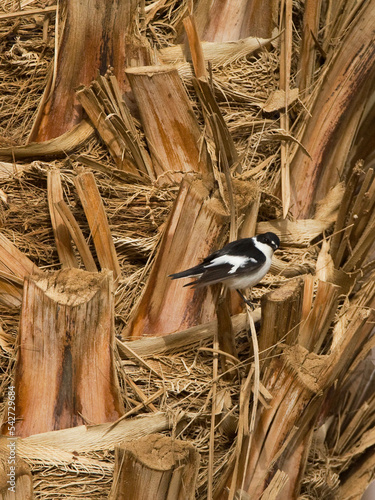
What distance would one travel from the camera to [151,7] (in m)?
2.89

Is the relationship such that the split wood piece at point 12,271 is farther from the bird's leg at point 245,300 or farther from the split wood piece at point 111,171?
the bird's leg at point 245,300

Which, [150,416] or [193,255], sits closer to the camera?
Result: [150,416]

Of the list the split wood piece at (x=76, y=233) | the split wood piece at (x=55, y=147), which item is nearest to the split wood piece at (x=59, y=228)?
the split wood piece at (x=76, y=233)

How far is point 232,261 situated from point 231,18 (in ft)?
3.53

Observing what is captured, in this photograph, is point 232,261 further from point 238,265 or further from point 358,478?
point 358,478

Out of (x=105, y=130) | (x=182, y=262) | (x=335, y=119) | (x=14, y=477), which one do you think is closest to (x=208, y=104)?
(x=105, y=130)

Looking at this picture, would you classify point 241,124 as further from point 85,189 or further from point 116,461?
point 116,461

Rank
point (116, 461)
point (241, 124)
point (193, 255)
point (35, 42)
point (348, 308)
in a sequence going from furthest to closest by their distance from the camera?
point (35, 42)
point (241, 124)
point (348, 308)
point (193, 255)
point (116, 461)

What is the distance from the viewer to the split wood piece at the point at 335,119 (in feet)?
8.91

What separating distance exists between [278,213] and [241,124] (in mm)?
407

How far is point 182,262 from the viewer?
239 centimetres

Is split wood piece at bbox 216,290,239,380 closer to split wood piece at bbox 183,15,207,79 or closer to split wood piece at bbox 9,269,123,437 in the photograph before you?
split wood piece at bbox 9,269,123,437

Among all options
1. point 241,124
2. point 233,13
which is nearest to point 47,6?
point 233,13

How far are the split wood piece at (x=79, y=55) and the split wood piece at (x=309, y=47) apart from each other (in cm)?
75
